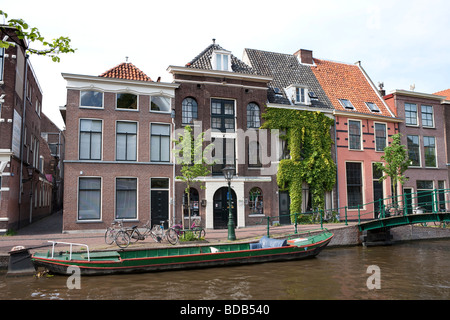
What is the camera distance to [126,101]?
2162cm

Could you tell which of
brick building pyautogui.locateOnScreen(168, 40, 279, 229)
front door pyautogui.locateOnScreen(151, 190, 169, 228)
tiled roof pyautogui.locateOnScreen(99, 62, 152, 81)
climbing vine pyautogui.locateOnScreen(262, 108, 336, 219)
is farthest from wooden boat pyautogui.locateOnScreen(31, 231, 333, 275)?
tiled roof pyautogui.locateOnScreen(99, 62, 152, 81)

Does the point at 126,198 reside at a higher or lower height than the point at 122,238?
higher

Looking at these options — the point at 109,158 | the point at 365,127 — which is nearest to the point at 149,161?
the point at 109,158

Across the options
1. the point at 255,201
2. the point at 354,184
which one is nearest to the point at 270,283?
the point at 255,201

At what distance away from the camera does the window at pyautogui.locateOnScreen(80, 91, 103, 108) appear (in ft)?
68.1

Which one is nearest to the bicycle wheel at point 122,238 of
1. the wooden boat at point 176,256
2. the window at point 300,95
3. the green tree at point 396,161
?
the wooden boat at point 176,256

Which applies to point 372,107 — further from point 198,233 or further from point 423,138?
point 198,233

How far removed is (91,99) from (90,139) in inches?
92.6

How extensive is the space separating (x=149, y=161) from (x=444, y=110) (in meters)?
25.4

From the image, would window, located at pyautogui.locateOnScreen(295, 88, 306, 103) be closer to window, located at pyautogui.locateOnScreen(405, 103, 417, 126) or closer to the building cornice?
the building cornice

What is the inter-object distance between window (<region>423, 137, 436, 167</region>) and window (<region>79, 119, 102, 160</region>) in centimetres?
2521

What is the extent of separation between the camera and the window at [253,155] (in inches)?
935
